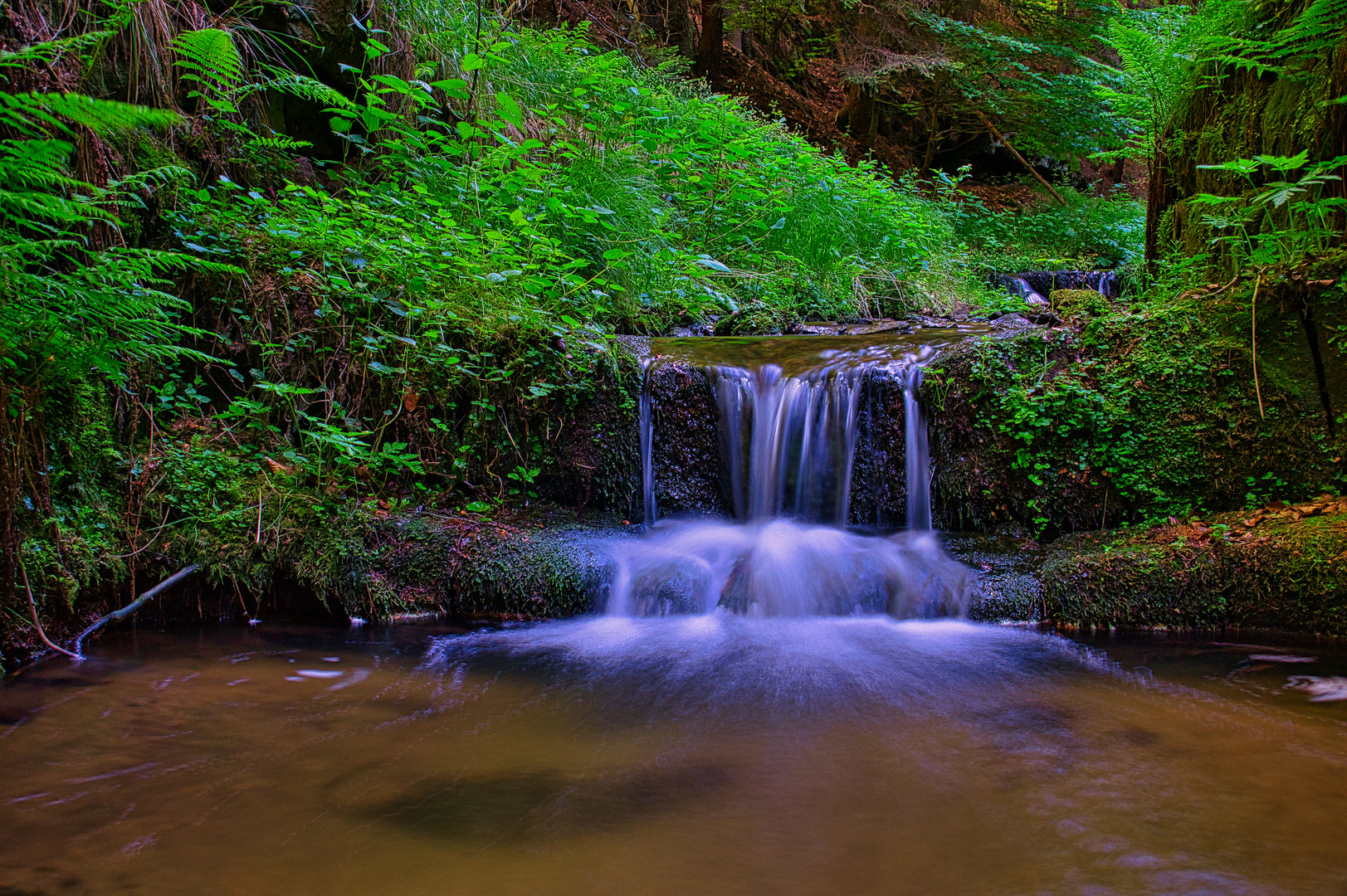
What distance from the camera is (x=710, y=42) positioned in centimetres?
1319

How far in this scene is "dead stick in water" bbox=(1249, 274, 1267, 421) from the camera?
4.18 meters

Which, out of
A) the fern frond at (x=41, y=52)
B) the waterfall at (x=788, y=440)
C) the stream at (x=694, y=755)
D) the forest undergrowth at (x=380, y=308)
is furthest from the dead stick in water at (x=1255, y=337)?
the fern frond at (x=41, y=52)

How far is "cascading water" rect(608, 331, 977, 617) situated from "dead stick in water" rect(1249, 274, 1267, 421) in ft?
5.64

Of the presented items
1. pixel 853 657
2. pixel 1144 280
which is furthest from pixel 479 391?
pixel 1144 280

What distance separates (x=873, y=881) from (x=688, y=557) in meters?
2.70

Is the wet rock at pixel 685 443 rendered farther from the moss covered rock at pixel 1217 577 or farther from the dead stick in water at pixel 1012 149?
the dead stick in water at pixel 1012 149

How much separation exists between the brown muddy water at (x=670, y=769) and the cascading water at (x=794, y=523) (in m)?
0.59

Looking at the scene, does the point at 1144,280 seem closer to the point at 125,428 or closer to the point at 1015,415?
the point at 1015,415

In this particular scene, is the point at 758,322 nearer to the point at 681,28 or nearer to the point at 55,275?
the point at 55,275

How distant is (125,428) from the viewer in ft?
12.4

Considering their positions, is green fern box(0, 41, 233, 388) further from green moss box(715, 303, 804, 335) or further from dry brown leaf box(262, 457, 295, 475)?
green moss box(715, 303, 804, 335)

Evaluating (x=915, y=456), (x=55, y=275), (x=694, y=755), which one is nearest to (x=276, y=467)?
(x=55, y=275)

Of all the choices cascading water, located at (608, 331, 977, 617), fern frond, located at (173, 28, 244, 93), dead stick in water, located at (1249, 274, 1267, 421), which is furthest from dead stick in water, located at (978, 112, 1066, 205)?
fern frond, located at (173, 28, 244, 93)

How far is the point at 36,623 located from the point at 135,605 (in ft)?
1.33
